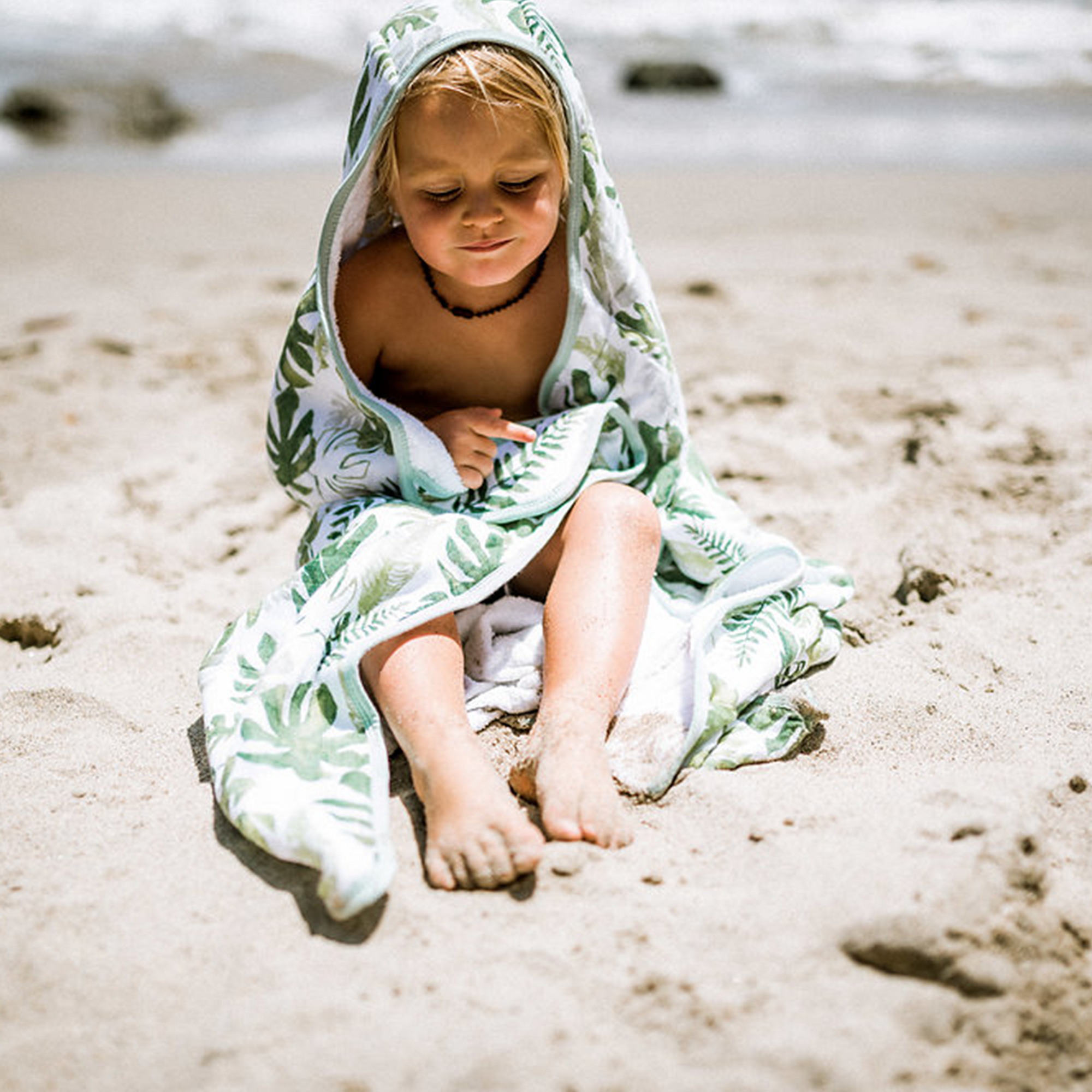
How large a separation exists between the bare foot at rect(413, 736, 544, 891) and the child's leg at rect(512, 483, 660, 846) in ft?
0.24

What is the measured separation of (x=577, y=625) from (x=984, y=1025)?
812 mm

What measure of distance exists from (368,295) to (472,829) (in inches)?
43.2

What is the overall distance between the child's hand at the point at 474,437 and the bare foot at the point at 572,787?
1.80ft

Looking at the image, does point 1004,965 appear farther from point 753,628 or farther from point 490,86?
point 490,86

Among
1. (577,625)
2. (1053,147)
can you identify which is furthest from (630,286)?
(1053,147)

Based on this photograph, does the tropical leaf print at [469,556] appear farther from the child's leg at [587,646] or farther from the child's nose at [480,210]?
the child's nose at [480,210]

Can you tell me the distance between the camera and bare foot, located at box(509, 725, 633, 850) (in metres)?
1.46

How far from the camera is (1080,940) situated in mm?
1278

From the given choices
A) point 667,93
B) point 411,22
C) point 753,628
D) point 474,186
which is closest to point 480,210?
→ point 474,186

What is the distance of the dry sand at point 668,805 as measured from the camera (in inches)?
46.1

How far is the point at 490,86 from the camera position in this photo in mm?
1728

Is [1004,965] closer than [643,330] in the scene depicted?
Yes

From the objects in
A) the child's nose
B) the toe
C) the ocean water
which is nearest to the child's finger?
the child's nose

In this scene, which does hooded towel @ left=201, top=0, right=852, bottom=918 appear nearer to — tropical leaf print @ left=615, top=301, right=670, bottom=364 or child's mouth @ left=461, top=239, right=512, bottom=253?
tropical leaf print @ left=615, top=301, right=670, bottom=364
